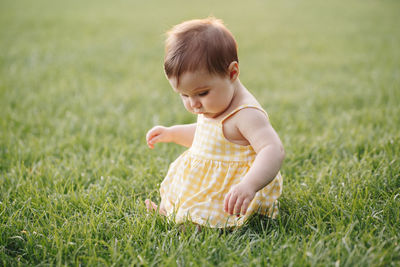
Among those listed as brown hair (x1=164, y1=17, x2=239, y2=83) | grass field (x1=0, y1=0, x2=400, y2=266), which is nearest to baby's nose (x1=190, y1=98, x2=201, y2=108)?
brown hair (x1=164, y1=17, x2=239, y2=83)

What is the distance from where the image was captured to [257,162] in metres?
1.59

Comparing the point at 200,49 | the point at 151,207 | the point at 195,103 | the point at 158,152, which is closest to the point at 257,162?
the point at 195,103

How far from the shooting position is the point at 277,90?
173 inches

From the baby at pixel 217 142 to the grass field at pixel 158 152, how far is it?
133mm

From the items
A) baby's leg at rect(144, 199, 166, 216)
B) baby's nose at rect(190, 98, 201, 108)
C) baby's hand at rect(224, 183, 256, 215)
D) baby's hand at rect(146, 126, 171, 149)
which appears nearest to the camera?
baby's hand at rect(224, 183, 256, 215)

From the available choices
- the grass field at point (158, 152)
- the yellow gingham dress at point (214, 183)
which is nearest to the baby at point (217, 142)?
the yellow gingham dress at point (214, 183)

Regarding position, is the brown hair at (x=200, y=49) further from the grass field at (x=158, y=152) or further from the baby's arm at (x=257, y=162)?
the grass field at (x=158, y=152)

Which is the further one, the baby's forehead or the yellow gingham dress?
the yellow gingham dress

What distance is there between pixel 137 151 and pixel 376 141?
1882 millimetres

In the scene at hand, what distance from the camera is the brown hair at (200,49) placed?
157cm

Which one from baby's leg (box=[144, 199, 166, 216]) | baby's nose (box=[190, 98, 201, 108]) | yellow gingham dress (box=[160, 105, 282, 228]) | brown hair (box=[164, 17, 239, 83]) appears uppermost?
brown hair (box=[164, 17, 239, 83])

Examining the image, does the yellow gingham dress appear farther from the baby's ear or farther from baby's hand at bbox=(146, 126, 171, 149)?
baby's hand at bbox=(146, 126, 171, 149)

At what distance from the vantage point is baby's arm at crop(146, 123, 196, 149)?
2.12 metres

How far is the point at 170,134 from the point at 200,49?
71cm
